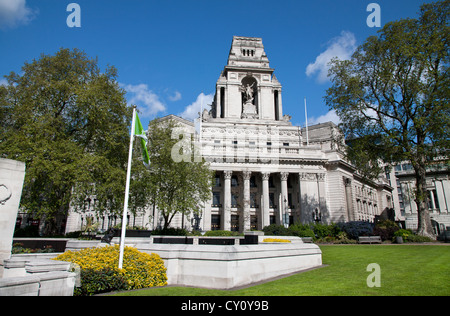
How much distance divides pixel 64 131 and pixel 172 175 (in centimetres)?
1278

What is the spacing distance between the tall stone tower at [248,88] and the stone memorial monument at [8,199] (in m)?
56.3

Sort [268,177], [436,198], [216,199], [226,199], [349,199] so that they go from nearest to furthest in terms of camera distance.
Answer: [226,199] → [268,177] → [216,199] → [349,199] → [436,198]

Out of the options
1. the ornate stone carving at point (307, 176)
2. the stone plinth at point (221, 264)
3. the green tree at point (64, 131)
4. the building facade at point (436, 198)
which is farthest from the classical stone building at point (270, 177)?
the stone plinth at point (221, 264)

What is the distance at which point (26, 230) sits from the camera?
34.2 metres

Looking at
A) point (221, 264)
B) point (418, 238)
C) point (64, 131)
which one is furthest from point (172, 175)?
point (418, 238)

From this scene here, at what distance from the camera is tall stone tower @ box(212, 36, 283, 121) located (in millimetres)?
67863

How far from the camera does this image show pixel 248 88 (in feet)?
233

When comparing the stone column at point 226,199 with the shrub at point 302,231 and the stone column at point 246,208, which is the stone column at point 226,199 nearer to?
the stone column at point 246,208

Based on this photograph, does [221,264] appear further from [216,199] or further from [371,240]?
[216,199]

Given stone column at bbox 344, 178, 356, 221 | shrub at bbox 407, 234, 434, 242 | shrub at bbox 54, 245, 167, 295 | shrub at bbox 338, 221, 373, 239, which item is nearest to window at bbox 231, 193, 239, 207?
shrub at bbox 338, 221, 373, 239

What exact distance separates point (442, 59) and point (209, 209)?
3930 cm

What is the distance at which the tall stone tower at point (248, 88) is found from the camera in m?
67.9
